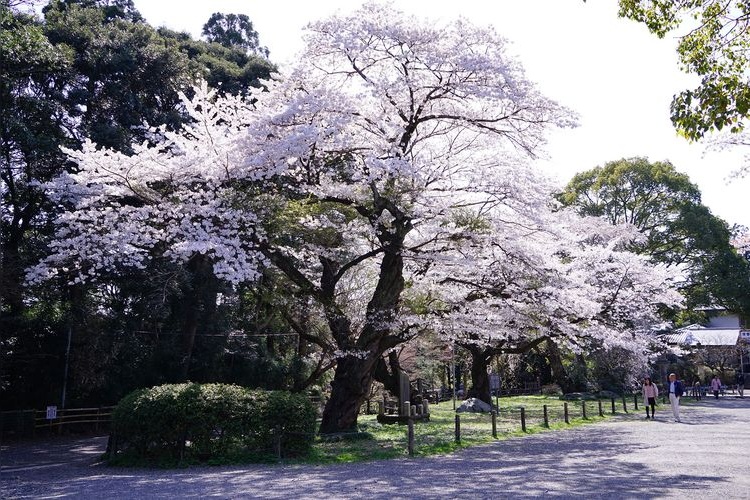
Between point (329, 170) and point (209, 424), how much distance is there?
672 centimetres

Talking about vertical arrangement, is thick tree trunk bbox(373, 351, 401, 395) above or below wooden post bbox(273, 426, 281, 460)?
above

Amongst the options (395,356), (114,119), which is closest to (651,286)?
(395,356)

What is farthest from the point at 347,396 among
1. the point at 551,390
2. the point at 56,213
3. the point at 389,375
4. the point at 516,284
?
the point at 551,390

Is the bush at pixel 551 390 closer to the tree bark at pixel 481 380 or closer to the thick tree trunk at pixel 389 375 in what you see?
the tree bark at pixel 481 380

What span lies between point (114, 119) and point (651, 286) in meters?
19.9

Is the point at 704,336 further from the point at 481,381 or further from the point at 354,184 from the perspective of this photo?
the point at 354,184

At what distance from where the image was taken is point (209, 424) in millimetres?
12227

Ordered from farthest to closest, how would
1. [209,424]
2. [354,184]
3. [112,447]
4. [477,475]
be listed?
[354,184]
[112,447]
[209,424]
[477,475]

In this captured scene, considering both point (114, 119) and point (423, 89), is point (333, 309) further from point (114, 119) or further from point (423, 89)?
point (114, 119)

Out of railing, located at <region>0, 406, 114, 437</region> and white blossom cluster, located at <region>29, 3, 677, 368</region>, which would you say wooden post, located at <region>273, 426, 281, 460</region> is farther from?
railing, located at <region>0, 406, 114, 437</region>

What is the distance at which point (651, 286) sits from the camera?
23.9m

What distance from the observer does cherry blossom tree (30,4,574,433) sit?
1359cm

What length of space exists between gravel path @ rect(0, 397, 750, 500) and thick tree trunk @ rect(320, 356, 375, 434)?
351 cm

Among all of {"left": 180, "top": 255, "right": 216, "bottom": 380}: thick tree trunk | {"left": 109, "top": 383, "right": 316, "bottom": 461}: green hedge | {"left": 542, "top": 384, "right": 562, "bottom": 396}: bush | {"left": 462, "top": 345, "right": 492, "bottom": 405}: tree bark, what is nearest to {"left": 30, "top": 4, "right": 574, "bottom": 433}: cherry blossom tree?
{"left": 109, "top": 383, "right": 316, "bottom": 461}: green hedge
